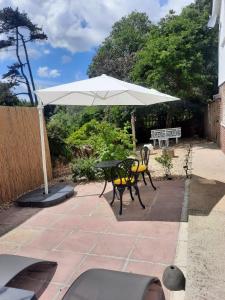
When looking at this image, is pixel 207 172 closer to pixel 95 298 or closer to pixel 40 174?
pixel 40 174

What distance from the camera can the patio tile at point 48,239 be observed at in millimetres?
3801

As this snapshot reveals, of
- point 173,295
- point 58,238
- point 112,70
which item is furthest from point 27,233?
point 112,70

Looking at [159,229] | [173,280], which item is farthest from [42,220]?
[173,280]

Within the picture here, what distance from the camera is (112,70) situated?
64.3 ft

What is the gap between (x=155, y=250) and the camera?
11.4 ft

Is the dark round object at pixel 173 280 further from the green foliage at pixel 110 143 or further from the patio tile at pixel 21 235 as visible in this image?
the green foliage at pixel 110 143

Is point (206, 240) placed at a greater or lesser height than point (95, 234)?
greater

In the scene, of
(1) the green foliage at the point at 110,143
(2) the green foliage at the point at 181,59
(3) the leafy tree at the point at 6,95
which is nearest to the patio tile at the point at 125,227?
(1) the green foliage at the point at 110,143

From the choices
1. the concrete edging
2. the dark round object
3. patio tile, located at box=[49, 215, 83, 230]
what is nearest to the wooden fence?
patio tile, located at box=[49, 215, 83, 230]

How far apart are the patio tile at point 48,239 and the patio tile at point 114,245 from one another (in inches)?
22.6

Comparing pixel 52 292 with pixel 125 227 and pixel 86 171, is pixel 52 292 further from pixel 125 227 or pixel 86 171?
pixel 86 171

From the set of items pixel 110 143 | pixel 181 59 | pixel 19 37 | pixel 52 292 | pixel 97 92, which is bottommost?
pixel 52 292

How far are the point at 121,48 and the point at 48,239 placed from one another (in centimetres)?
2224

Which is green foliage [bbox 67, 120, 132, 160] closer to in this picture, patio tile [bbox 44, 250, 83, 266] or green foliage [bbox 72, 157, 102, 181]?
green foliage [bbox 72, 157, 102, 181]
